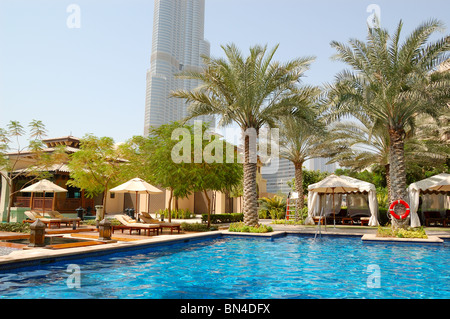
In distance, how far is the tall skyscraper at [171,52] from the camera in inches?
4815

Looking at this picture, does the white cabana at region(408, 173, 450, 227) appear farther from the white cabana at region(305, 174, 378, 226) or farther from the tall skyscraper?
the tall skyscraper

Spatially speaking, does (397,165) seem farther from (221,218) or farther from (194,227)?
(221,218)

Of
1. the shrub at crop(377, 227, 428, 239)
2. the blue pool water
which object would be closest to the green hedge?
the blue pool water

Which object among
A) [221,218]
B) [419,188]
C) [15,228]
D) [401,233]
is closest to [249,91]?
[401,233]

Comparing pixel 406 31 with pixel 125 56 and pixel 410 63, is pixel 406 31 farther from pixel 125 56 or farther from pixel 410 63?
pixel 125 56

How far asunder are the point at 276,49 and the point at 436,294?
12.2 metres

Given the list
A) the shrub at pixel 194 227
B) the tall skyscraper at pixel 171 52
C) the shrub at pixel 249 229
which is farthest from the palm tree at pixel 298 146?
the tall skyscraper at pixel 171 52

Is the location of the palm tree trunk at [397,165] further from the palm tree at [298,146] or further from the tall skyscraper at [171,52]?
the tall skyscraper at [171,52]

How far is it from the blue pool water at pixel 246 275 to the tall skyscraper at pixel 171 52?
10704cm

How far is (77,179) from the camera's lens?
20.7 meters

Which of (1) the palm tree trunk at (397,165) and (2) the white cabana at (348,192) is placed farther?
(2) the white cabana at (348,192)

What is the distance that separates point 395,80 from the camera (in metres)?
14.6
